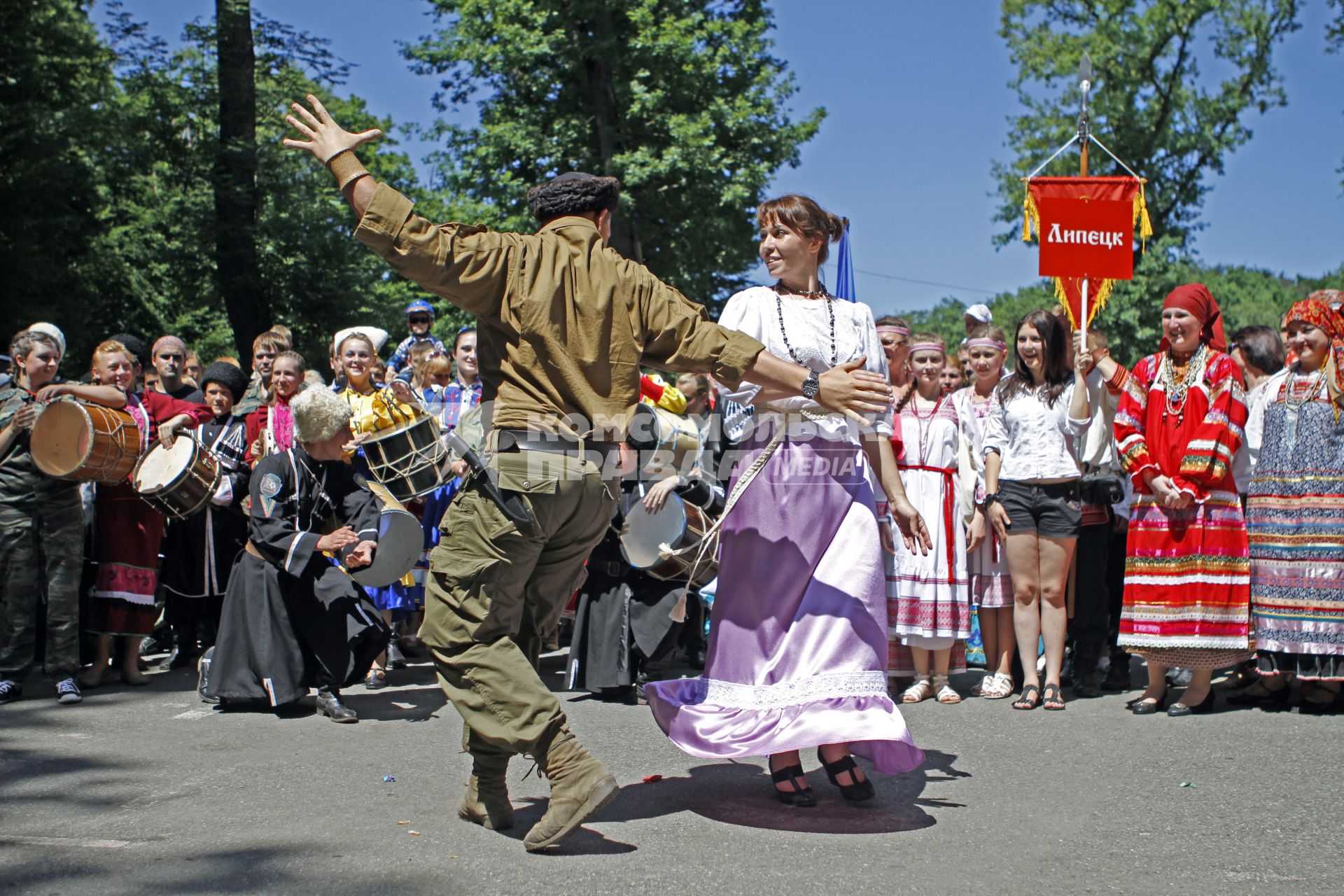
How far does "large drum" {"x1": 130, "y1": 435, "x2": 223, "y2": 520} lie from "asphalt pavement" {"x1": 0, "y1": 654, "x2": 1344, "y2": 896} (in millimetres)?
1322

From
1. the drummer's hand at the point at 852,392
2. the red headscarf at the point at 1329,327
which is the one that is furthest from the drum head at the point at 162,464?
the red headscarf at the point at 1329,327

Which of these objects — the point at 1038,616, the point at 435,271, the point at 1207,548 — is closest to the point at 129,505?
the point at 435,271

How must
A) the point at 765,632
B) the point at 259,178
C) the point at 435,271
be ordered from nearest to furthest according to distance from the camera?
the point at 435,271 < the point at 765,632 < the point at 259,178

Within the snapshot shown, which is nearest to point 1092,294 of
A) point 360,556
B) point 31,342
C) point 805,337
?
point 805,337

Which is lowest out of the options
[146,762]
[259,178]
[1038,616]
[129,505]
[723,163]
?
[146,762]

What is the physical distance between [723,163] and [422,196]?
288 inches

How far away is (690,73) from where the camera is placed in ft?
74.1

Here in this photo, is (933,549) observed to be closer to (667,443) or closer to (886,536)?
(667,443)

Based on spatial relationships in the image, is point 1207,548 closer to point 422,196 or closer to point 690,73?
point 690,73

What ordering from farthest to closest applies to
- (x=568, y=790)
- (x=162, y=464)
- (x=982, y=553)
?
(x=982, y=553) → (x=162, y=464) → (x=568, y=790)

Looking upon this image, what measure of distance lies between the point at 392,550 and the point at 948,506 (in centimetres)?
342

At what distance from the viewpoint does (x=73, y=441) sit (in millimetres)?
6887

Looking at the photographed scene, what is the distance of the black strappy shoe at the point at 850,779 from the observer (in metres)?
4.80

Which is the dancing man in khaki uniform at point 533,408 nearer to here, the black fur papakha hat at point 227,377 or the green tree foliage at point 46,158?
the black fur papakha hat at point 227,377
